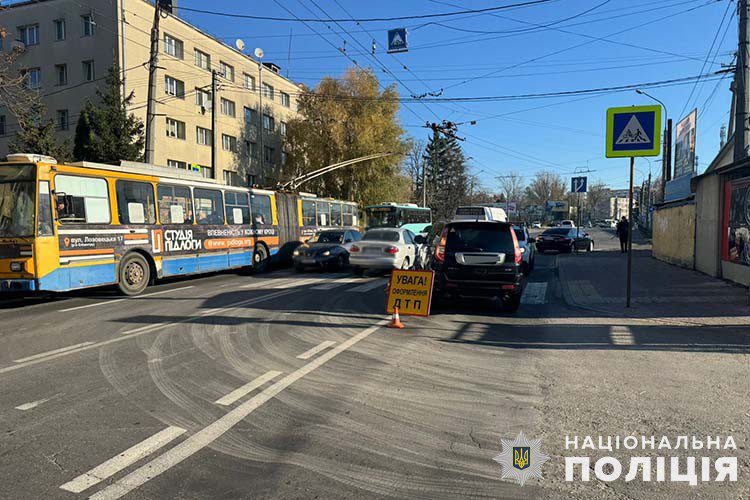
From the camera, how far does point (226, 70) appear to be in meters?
38.8

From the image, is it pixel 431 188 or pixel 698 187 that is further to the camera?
pixel 431 188

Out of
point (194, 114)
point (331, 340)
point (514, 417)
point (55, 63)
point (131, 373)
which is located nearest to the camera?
point (514, 417)

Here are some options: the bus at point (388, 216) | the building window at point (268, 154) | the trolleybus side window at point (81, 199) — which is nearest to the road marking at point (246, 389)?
the trolleybus side window at point (81, 199)

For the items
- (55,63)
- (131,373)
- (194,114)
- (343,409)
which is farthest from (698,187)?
(55,63)

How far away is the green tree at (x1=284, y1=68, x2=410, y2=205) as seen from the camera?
1614 inches

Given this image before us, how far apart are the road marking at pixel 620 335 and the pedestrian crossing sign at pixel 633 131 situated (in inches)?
147

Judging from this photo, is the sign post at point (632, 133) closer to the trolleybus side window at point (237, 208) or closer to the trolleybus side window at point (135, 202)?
the trolleybus side window at point (135, 202)

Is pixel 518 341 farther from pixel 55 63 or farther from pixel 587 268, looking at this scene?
pixel 55 63

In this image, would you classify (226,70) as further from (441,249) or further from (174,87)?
(441,249)

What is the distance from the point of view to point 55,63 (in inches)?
1227

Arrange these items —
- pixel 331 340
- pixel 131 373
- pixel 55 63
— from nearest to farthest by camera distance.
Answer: pixel 131 373 → pixel 331 340 → pixel 55 63

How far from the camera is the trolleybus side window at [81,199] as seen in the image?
411 inches

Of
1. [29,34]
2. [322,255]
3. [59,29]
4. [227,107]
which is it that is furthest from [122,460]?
[227,107]

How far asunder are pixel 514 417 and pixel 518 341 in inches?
124
